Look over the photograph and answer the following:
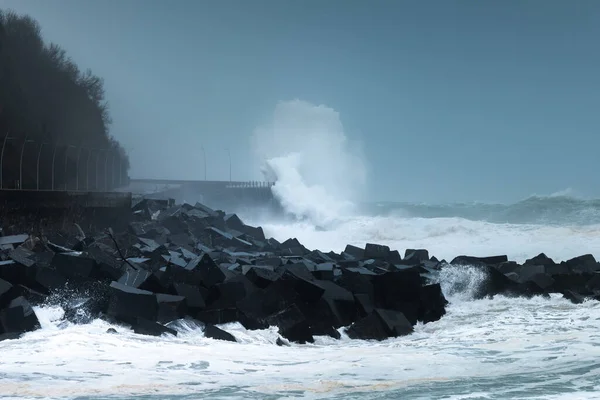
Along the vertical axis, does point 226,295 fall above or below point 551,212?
below

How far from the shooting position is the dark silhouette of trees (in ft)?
139

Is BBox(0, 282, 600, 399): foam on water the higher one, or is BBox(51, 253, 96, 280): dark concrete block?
BBox(51, 253, 96, 280): dark concrete block

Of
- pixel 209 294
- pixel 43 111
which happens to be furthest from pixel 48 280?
pixel 43 111

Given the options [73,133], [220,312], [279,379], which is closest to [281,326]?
[220,312]

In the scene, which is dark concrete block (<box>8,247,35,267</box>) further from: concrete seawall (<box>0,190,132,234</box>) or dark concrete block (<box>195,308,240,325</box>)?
concrete seawall (<box>0,190,132,234</box>)

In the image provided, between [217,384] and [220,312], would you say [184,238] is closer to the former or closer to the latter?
[220,312]

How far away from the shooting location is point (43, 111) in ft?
161

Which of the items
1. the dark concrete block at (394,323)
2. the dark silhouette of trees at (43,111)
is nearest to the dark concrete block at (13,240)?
the dark concrete block at (394,323)

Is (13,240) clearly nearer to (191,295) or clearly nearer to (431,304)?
(191,295)

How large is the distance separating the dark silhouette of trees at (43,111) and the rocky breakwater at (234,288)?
2619 centimetres

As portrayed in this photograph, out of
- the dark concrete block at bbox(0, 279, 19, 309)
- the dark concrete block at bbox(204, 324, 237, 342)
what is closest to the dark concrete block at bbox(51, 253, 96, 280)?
the dark concrete block at bbox(0, 279, 19, 309)

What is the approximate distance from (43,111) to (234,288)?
41.0 meters

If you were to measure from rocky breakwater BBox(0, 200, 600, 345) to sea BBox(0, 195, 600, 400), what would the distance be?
22 cm

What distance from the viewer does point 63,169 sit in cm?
4797
